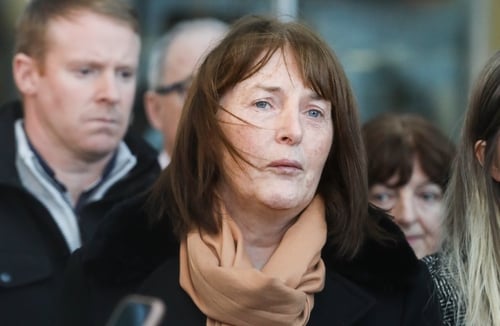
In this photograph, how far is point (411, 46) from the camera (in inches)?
337

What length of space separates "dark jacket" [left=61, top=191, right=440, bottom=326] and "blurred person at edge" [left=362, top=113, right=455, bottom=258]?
2.97 ft

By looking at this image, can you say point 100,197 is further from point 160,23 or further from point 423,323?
point 160,23

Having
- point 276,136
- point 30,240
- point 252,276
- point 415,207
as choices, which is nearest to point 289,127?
point 276,136

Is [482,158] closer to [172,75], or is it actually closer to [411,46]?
[172,75]

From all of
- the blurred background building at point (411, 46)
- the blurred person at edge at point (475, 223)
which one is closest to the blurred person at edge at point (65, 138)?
the blurred person at edge at point (475, 223)

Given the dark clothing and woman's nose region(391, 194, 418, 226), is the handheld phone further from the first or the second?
woman's nose region(391, 194, 418, 226)

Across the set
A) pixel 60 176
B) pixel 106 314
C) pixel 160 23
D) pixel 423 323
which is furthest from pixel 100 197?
pixel 160 23

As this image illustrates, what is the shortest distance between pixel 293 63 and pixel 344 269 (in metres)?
0.61

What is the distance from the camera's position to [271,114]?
135 inches

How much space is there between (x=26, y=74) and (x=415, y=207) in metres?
1.52

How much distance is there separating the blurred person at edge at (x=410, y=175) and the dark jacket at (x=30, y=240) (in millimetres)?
826

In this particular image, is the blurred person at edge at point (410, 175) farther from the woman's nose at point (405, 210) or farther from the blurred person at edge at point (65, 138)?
the blurred person at edge at point (65, 138)

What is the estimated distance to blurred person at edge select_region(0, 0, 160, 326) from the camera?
4.14m

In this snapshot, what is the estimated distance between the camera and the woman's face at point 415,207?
4.51 m
